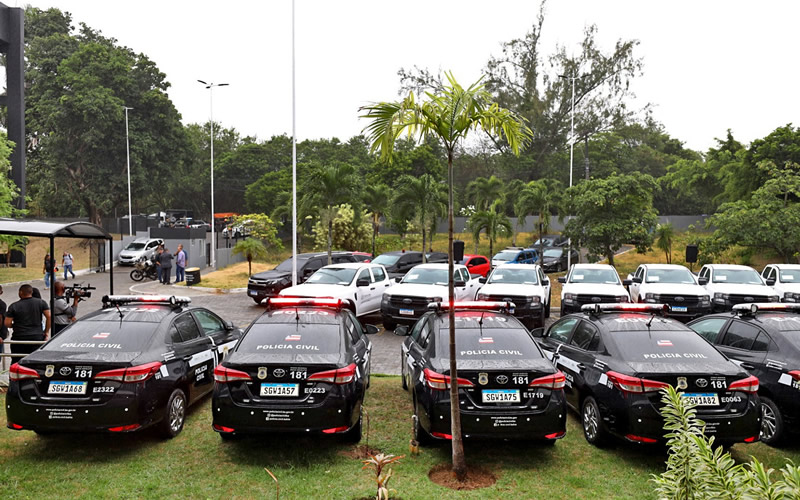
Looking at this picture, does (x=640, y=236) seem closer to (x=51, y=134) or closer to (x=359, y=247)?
(x=359, y=247)

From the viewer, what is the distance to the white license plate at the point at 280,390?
6012 mm

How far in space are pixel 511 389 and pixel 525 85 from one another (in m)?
50.6

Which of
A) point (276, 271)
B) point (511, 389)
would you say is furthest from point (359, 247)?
point (511, 389)

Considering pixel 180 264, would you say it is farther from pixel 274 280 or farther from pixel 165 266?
pixel 274 280

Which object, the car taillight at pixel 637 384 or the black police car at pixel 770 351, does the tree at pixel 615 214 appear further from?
the car taillight at pixel 637 384

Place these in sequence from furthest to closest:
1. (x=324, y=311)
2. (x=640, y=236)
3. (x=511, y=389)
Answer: (x=640, y=236) → (x=324, y=311) → (x=511, y=389)

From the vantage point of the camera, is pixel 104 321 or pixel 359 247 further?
pixel 359 247

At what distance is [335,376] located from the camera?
6113 millimetres

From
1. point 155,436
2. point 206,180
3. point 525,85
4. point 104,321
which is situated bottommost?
point 155,436

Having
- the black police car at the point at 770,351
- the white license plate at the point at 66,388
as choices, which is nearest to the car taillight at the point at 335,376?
the white license plate at the point at 66,388

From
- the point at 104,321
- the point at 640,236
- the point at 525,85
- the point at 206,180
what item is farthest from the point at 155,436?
the point at 206,180

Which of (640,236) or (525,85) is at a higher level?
(525,85)

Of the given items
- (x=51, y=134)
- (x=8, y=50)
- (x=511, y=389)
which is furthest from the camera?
(x=51, y=134)

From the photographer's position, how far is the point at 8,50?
98.8 ft
